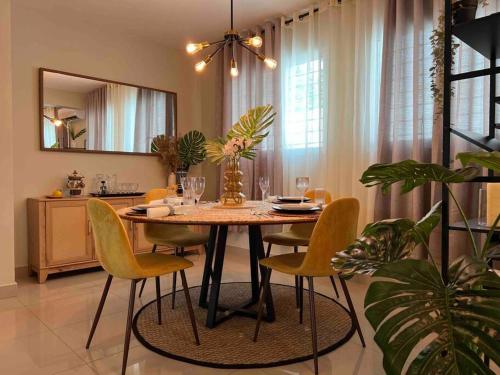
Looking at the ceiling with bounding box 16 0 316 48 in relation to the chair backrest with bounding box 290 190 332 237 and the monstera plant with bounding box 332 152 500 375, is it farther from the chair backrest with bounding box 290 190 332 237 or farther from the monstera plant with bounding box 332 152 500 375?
the monstera plant with bounding box 332 152 500 375

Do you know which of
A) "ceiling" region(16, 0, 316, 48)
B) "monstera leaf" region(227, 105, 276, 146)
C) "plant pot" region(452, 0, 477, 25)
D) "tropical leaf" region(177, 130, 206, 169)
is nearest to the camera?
"plant pot" region(452, 0, 477, 25)

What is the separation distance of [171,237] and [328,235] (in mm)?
1376

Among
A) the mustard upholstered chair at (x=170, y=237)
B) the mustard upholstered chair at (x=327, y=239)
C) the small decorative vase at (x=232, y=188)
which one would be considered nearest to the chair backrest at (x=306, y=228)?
the small decorative vase at (x=232, y=188)

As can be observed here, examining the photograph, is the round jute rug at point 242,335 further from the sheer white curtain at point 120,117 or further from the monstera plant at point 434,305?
the sheer white curtain at point 120,117

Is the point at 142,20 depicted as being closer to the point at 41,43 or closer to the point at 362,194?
the point at 41,43

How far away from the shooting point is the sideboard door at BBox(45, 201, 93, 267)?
3.29 metres

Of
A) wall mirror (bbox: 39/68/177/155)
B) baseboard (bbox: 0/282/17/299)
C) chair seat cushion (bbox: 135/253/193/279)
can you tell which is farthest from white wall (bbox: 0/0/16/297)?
chair seat cushion (bbox: 135/253/193/279)

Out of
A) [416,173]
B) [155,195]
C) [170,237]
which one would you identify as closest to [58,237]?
[155,195]

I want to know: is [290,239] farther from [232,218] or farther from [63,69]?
[63,69]

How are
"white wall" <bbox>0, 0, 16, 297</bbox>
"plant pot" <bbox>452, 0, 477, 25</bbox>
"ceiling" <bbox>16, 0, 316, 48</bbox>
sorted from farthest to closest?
"ceiling" <bbox>16, 0, 316, 48</bbox>, "white wall" <bbox>0, 0, 16, 297</bbox>, "plant pot" <bbox>452, 0, 477, 25</bbox>

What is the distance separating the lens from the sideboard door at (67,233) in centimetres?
329

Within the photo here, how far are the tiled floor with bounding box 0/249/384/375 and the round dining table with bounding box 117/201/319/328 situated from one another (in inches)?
19.5

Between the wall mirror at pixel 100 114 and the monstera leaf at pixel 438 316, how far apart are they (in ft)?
12.0

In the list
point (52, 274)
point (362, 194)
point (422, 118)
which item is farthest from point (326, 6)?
point (52, 274)
